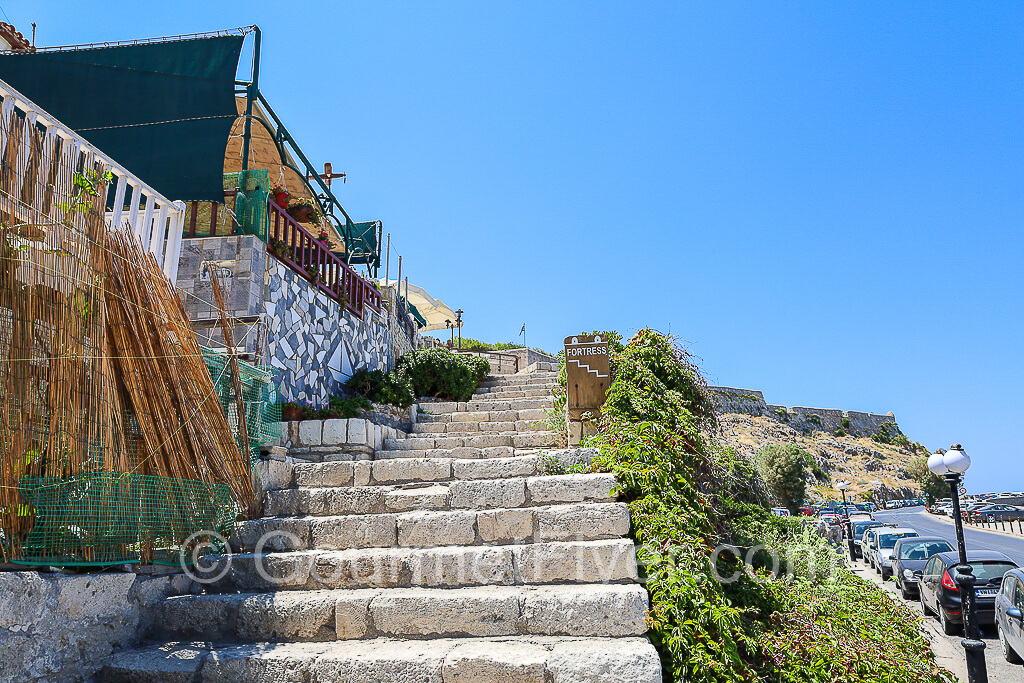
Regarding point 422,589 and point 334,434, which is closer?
point 422,589

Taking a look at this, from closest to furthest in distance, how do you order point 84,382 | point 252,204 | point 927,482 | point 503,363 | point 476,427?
point 84,382
point 252,204
point 476,427
point 503,363
point 927,482

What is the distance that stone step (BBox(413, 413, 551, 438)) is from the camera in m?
7.56

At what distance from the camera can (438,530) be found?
4027mm

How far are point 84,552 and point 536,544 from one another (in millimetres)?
2288

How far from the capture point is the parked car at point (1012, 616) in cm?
666

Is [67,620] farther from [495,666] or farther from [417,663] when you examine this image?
[495,666]

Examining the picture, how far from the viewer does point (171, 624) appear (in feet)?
11.7

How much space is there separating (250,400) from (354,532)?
140cm

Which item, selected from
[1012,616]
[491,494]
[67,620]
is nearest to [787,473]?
[1012,616]

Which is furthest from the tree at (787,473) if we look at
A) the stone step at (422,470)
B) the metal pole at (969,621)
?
the stone step at (422,470)

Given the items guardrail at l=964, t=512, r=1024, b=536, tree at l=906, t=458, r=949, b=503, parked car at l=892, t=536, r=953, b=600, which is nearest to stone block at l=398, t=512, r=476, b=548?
parked car at l=892, t=536, r=953, b=600

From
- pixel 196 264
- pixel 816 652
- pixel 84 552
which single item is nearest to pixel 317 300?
pixel 196 264

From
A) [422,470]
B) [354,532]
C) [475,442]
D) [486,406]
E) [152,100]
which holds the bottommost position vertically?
[354,532]

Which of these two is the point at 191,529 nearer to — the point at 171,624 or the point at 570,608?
the point at 171,624
